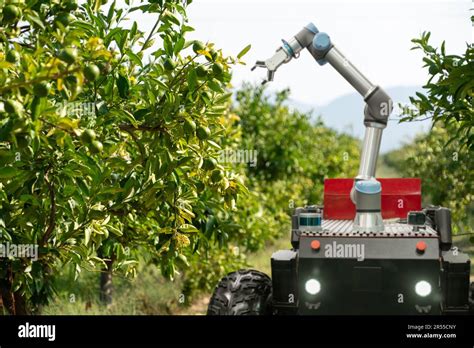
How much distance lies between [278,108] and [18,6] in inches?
418

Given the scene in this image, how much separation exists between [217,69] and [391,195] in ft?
6.66

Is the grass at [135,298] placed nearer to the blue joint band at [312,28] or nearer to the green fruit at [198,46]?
the blue joint band at [312,28]

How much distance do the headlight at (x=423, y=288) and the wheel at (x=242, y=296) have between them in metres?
0.99

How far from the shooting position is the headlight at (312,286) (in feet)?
13.5

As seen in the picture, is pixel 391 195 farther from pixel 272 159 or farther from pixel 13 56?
pixel 272 159

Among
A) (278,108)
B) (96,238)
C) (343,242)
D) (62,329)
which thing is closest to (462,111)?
(343,242)

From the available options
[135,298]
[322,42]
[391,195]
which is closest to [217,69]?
[322,42]

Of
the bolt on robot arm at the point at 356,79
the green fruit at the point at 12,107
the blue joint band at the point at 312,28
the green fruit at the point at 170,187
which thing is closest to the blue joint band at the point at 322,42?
the bolt on robot arm at the point at 356,79

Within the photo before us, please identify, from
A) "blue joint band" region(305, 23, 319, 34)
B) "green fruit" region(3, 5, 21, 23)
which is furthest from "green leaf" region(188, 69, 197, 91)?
"blue joint band" region(305, 23, 319, 34)

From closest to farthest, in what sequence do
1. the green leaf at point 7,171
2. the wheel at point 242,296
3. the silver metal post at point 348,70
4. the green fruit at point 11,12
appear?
1. the green fruit at point 11,12
2. the green leaf at point 7,171
3. the wheel at point 242,296
4. the silver metal post at point 348,70

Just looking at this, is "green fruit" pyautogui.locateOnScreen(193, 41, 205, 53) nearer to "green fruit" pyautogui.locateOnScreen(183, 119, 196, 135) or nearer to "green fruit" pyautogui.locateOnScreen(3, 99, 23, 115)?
"green fruit" pyautogui.locateOnScreen(183, 119, 196, 135)

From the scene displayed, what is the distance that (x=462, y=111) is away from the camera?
504 centimetres

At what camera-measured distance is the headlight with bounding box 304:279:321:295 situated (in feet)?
13.5

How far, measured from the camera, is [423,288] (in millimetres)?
4066
